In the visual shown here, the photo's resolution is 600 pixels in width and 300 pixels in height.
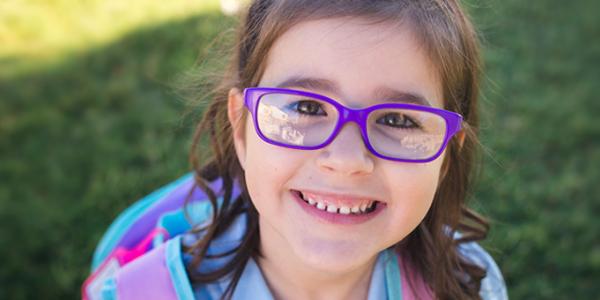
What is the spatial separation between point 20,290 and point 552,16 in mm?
3891

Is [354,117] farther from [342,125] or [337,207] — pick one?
[337,207]

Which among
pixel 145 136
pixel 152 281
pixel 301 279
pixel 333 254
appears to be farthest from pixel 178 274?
pixel 145 136

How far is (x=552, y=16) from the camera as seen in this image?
4766mm

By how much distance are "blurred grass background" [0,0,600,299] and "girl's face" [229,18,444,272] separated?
0.71 metres

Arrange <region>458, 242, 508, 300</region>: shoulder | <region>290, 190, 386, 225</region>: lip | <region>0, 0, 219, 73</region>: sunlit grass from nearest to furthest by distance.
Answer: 1. <region>290, 190, 386, 225</region>: lip
2. <region>458, 242, 508, 300</region>: shoulder
3. <region>0, 0, 219, 73</region>: sunlit grass

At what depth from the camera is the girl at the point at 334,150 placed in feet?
4.52

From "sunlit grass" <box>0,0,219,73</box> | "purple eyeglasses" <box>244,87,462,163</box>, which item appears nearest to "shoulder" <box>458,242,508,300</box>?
"purple eyeglasses" <box>244,87,462,163</box>

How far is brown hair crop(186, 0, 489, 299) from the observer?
145cm

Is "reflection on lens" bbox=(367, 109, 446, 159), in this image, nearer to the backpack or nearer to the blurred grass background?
the backpack

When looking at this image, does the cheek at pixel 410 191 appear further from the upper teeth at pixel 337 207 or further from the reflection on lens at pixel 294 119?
the reflection on lens at pixel 294 119

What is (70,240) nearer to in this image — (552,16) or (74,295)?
(74,295)

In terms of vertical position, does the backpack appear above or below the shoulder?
above

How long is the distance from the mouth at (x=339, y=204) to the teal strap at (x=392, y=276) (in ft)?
1.05

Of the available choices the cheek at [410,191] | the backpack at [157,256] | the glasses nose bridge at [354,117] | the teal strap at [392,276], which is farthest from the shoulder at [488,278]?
the glasses nose bridge at [354,117]
